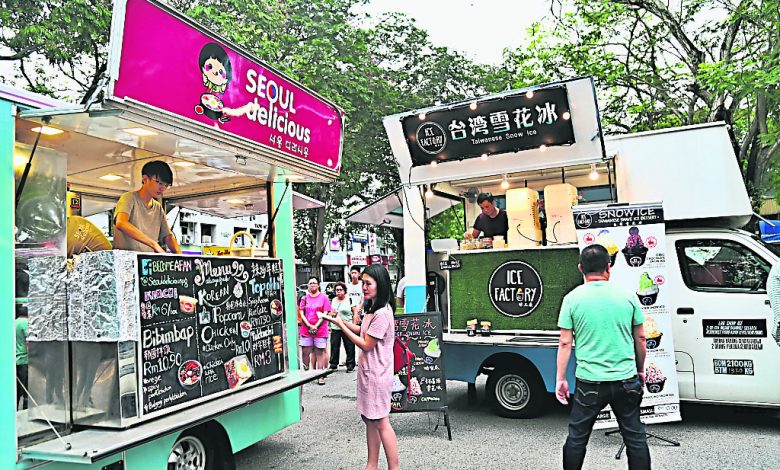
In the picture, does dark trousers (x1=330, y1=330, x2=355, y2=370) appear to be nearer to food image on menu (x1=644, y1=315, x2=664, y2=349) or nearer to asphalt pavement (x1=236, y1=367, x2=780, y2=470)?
asphalt pavement (x1=236, y1=367, x2=780, y2=470)

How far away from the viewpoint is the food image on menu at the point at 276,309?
189 inches

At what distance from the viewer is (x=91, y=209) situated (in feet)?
20.4

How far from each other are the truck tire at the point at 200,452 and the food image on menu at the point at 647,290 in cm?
398

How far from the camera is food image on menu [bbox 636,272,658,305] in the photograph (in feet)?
17.9

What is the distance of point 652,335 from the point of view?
17.6 feet

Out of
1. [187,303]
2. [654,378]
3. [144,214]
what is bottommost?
[654,378]

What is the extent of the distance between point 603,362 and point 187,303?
9.22 feet

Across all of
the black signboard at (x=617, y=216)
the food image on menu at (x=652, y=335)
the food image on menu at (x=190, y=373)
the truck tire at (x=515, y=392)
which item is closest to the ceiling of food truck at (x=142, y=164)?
the food image on menu at (x=190, y=373)

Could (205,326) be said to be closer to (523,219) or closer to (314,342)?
(523,219)

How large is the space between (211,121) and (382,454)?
3547 millimetres

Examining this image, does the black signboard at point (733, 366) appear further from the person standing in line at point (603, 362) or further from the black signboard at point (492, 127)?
the black signboard at point (492, 127)

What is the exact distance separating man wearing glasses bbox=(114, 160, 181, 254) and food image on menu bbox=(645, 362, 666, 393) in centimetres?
455

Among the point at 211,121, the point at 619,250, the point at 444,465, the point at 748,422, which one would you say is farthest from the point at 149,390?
the point at 748,422

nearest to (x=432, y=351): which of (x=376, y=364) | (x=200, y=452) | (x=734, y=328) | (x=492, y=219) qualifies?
(x=376, y=364)
